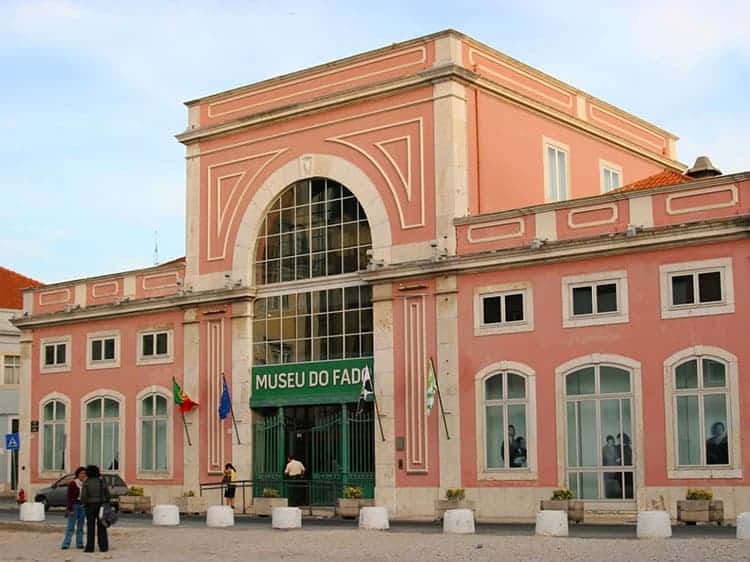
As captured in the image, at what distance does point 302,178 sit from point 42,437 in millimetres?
14460

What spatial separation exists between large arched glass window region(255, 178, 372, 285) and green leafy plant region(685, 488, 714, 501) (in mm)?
11984

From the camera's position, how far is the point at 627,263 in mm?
31375

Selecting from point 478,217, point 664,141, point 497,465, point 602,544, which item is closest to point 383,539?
point 602,544

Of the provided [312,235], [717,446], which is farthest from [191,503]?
[717,446]

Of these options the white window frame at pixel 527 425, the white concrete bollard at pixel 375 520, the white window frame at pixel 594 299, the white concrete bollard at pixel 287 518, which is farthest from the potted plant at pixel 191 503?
the white window frame at pixel 594 299

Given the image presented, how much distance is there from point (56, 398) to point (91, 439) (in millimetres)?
2388

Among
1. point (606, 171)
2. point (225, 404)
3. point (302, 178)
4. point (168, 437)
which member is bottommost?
point (168, 437)

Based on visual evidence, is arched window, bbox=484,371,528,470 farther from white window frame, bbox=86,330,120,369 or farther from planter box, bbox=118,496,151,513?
white window frame, bbox=86,330,120,369

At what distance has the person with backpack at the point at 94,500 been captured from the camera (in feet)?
83.6

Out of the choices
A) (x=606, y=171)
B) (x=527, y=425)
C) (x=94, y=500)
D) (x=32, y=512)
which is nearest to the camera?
(x=94, y=500)

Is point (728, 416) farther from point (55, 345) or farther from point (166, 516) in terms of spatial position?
point (55, 345)

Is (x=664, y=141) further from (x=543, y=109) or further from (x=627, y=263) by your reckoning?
(x=627, y=263)

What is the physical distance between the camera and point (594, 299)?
32.0 meters

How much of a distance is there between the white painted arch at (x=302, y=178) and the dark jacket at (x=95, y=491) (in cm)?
1295
